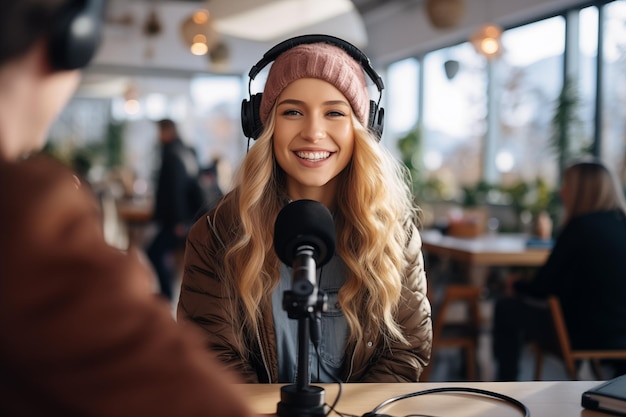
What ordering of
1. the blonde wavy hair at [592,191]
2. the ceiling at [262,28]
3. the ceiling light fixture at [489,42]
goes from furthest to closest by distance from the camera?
the ceiling at [262,28], the ceiling light fixture at [489,42], the blonde wavy hair at [592,191]

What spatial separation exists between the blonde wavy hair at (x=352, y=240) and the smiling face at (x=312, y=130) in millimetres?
38

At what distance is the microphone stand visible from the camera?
1.02 meters

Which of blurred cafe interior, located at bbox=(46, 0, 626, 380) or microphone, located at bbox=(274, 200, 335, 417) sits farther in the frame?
blurred cafe interior, located at bbox=(46, 0, 626, 380)

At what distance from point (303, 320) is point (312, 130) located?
66 centimetres

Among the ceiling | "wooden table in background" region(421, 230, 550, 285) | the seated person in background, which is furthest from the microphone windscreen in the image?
the ceiling

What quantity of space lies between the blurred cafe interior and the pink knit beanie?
120 centimetres

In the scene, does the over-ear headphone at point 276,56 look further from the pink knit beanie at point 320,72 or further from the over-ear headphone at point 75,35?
the over-ear headphone at point 75,35

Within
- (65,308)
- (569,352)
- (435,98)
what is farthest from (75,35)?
(435,98)

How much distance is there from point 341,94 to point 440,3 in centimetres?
460

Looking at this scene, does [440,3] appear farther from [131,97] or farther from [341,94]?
[131,97]

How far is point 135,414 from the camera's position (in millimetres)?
609

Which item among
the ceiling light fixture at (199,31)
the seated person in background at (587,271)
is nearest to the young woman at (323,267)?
the seated person in background at (587,271)

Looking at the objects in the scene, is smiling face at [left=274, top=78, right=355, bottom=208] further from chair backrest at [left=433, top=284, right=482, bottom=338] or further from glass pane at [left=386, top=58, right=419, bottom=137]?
glass pane at [left=386, top=58, right=419, bottom=137]

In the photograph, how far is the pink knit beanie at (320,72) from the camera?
1.63 m
